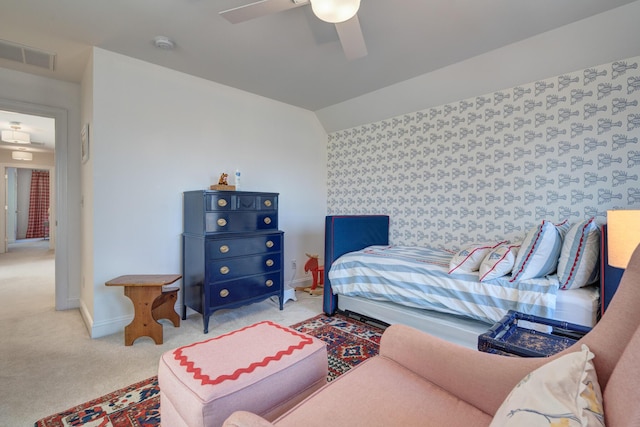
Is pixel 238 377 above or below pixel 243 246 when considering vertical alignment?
below

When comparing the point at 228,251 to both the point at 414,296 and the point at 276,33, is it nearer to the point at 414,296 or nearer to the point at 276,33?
the point at 414,296

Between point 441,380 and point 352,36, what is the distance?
1.88 meters

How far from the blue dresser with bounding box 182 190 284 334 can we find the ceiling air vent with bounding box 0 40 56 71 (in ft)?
5.41

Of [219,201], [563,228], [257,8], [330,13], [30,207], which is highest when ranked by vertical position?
[257,8]

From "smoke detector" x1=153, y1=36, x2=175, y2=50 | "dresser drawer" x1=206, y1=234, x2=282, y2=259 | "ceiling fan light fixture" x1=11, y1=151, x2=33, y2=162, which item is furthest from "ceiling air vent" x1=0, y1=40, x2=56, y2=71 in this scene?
"ceiling fan light fixture" x1=11, y1=151, x2=33, y2=162

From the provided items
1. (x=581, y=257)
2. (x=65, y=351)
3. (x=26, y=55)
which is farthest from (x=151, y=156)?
(x=581, y=257)

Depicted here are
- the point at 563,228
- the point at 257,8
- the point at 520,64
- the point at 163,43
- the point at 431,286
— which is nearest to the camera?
the point at 257,8

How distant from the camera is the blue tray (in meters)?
1.20

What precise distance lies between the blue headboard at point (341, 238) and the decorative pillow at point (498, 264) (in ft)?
4.18

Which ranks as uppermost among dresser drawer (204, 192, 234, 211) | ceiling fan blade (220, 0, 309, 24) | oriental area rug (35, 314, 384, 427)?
ceiling fan blade (220, 0, 309, 24)

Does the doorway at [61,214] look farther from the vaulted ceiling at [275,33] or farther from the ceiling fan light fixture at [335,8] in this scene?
the ceiling fan light fixture at [335,8]

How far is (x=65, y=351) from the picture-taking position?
7.37 feet

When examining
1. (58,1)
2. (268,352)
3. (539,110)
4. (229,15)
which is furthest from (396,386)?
(58,1)

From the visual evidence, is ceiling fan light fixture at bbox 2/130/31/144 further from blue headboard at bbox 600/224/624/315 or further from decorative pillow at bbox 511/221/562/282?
blue headboard at bbox 600/224/624/315
